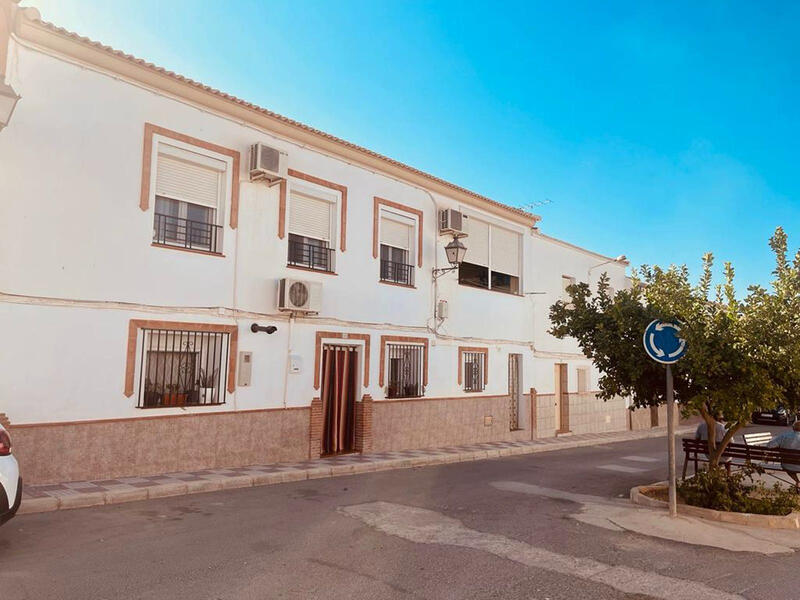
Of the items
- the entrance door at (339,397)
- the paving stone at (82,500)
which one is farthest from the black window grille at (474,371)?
the paving stone at (82,500)

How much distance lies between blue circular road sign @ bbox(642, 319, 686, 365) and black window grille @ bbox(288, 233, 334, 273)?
661cm

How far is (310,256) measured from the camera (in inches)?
480

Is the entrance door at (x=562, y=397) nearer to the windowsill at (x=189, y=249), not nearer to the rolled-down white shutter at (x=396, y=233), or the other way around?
the rolled-down white shutter at (x=396, y=233)

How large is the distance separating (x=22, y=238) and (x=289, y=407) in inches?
203

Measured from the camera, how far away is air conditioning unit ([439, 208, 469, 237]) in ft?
48.3

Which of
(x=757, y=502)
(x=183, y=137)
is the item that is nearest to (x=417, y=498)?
(x=757, y=502)

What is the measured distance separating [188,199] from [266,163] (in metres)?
1.49

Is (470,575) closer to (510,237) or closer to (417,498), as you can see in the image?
(417,498)

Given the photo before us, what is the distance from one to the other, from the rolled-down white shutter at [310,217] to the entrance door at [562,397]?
9.65m

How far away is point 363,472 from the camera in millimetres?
10898

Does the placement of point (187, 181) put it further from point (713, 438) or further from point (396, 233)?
point (713, 438)

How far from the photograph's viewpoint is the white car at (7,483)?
5184 millimetres

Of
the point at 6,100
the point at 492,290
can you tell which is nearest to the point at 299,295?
the point at 6,100

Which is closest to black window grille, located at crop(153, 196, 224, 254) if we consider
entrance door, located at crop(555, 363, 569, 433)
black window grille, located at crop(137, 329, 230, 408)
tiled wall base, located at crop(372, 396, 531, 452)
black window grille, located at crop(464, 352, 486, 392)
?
black window grille, located at crop(137, 329, 230, 408)
